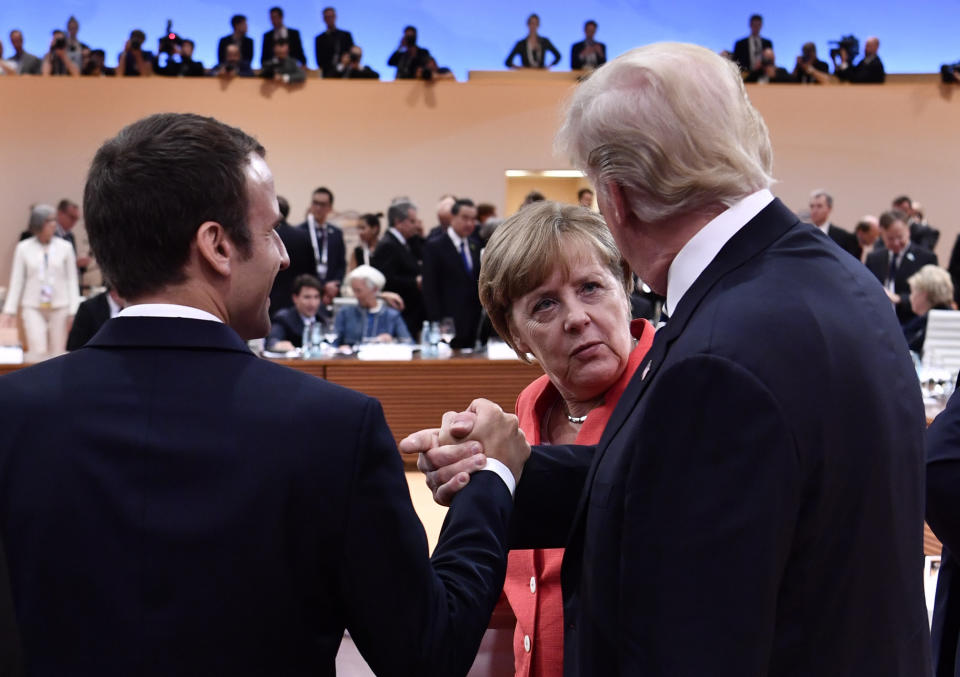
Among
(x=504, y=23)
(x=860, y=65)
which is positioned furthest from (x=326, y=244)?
(x=860, y=65)

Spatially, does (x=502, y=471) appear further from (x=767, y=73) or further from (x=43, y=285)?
(x=767, y=73)

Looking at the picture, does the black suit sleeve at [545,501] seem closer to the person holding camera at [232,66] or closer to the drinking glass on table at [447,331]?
the drinking glass on table at [447,331]

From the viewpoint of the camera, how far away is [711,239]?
1.20m

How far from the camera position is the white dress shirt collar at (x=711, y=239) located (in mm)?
1197

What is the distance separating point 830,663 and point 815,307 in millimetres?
380

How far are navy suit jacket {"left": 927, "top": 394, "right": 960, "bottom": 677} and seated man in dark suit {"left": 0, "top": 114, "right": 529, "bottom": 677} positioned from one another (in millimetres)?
848

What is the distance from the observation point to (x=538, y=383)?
6.82 feet

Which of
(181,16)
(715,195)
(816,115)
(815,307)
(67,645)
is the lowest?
(67,645)

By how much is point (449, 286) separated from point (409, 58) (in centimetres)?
554

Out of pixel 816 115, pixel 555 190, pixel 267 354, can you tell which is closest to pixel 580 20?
pixel 555 190

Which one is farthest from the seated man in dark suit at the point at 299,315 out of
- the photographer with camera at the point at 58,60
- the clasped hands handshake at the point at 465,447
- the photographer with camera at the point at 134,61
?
the photographer with camera at the point at 58,60

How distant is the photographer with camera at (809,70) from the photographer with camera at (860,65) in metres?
0.22

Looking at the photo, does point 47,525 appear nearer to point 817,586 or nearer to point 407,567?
point 407,567

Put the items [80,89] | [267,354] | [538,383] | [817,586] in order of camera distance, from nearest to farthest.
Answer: [817,586], [538,383], [267,354], [80,89]
